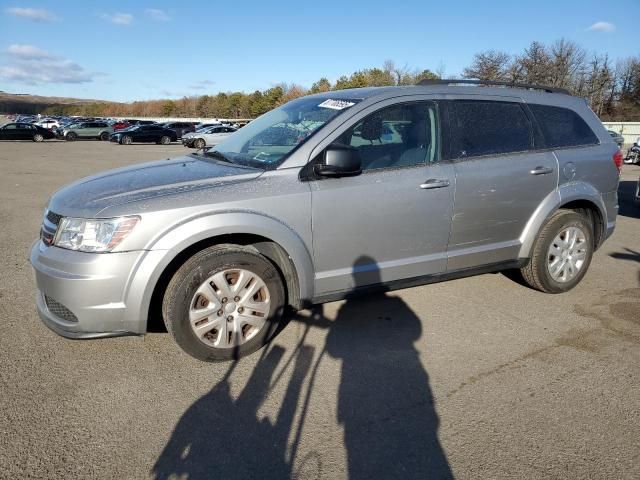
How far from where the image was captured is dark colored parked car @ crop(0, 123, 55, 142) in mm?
33938

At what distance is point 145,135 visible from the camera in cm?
3353

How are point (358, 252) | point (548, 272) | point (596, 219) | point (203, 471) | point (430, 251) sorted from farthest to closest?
1. point (596, 219)
2. point (548, 272)
3. point (430, 251)
4. point (358, 252)
5. point (203, 471)

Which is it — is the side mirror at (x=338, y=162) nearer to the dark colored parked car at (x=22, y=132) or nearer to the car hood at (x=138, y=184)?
the car hood at (x=138, y=184)

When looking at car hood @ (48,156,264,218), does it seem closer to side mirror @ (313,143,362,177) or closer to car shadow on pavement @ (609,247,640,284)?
side mirror @ (313,143,362,177)

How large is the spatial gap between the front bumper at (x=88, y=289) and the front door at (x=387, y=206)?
4.22 ft

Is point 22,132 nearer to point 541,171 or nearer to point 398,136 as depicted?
point 398,136

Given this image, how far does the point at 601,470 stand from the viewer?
228 cm

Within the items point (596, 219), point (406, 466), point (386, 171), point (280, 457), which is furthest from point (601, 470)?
point (596, 219)

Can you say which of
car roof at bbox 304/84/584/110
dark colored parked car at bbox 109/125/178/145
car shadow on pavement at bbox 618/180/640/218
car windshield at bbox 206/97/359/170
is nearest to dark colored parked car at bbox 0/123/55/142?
dark colored parked car at bbox 109/125/178/145

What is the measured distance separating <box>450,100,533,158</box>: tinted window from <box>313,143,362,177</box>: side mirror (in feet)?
3.33

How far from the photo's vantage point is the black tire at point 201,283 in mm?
→ 3014

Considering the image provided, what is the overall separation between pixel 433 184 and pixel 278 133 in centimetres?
130

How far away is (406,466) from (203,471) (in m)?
0.97

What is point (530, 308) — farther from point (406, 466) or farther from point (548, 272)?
point (406, 466)
